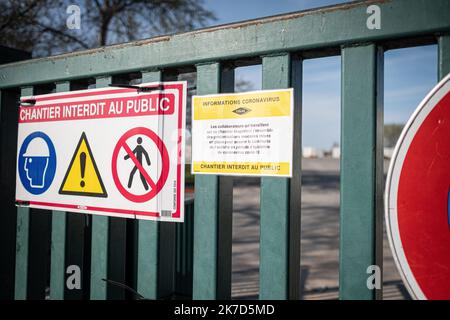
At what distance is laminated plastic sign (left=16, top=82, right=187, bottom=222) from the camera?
149cm

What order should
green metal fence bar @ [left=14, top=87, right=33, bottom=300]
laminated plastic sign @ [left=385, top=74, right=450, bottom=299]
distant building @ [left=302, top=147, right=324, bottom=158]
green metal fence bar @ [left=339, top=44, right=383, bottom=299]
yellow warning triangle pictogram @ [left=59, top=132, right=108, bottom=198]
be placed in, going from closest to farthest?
laminated plastic sign @ [left=385, top=74, right=450, bottom=299] < green metal fence bar @ [left=339, top=44, right=383, bottom=299] < yellow warning triangle pictogram @ [left=59, top=132, right=108, bottom=198] < green metal fence bar @ [left=14, top=87, right=33, bottom=300] < distant building @ [left=302, top=147, right=324, bottom=158]

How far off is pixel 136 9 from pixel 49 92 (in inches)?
238

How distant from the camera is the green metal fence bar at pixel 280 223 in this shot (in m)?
1.31

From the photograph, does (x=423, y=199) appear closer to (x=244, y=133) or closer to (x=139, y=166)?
(x=244, y=133)

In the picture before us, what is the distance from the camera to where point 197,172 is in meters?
1.46

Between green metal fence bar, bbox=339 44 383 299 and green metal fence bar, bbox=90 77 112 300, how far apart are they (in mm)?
982

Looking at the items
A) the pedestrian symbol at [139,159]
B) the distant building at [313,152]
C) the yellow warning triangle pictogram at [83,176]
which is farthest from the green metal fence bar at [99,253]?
the distant building at [313,152]

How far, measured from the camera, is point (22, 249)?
78.8 inches

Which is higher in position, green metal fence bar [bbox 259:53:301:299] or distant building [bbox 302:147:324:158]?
distant building [bbox 302:147:324:158]

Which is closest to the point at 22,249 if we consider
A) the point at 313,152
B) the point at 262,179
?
the point at 262,179

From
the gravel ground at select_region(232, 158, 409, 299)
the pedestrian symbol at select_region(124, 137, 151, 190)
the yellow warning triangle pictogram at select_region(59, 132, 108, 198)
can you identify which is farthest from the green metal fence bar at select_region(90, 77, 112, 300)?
the gravel ground at select_region(232, 158, 409, 299)

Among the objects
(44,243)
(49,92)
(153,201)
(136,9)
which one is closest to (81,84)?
(49,92)

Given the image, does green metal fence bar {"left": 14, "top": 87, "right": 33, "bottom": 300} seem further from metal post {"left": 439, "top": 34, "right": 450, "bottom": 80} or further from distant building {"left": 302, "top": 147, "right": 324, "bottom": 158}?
distant building {"left": 302, "top": 147, "right": 324, "bottom": 158}

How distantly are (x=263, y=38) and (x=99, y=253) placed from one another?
1.12 metres
